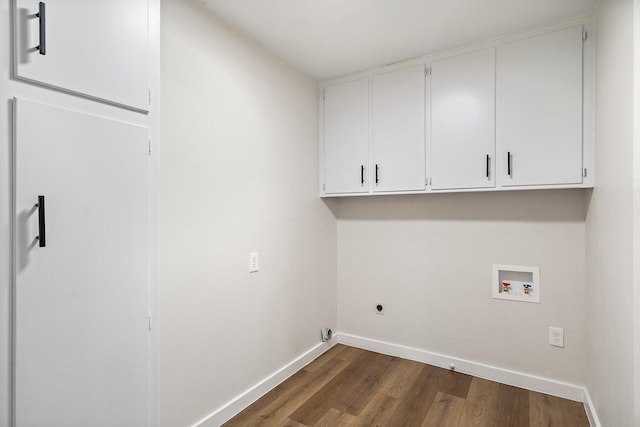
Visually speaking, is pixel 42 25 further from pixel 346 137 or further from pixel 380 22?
pixel 346 137

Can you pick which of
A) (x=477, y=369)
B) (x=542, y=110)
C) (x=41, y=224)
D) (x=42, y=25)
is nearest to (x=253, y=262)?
(x=41, y=224)

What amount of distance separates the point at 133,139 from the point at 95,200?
0.27 m

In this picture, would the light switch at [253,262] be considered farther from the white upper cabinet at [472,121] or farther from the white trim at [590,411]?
the white trim at [590,411]

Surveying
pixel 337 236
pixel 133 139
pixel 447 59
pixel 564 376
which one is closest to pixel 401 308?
pixel 337 236

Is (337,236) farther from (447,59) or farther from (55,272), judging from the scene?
(55,272)

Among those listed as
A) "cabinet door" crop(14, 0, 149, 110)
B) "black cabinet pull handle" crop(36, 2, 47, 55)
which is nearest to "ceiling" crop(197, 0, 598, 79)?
"cabinet door" crop(14, 0, 149, 110)

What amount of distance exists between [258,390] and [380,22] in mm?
2564

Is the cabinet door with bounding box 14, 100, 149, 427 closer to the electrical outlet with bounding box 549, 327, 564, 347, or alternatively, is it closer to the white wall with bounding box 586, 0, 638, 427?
the white wall with bounding box 586, 0, 638, 427

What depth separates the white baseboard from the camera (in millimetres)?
1914

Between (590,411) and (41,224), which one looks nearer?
(41,224)

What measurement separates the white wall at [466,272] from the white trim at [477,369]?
0.13 feet

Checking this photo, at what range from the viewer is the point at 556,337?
2.25 m

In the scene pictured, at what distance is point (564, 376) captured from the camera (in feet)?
7.31

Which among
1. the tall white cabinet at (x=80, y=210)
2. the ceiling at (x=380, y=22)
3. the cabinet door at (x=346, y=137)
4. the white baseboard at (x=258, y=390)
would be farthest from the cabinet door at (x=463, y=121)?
the tall white cabinet at (x=80, y=210)
